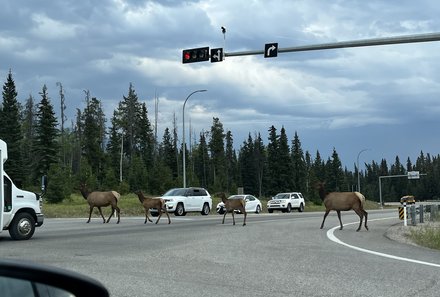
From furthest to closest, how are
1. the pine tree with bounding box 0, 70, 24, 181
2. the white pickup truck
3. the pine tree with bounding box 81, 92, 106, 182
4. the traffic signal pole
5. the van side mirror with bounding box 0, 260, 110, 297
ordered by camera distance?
the pine tree with bounding box 81, 92, 106, 182 < the pine tree with bounding box 0, 70, 24, 181 < the traffic signal pole < the white pickup truck < the van side mirror with bounding box 0, 260, 110, 297

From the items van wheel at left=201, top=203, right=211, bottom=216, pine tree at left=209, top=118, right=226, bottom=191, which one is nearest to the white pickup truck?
van wheel at left=201, top=203, right=211, bottom=216

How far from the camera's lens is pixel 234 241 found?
1641 centimetres

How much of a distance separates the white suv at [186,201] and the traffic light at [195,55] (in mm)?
13914

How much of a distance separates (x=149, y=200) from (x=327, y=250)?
514 inches

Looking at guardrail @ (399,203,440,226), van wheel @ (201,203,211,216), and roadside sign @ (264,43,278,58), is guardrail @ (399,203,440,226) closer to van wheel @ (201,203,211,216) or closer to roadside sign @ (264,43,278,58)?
roadside sign @ (264,43,278,58)

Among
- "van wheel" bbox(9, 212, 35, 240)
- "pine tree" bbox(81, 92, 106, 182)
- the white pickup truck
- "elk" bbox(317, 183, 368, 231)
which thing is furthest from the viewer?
"pine tree" bbox(81, 92, 106, 182)

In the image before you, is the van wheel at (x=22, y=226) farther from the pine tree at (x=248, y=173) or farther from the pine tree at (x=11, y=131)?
the pine tree at (x=248, y=173)

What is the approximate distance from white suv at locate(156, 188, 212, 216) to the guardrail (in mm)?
13303

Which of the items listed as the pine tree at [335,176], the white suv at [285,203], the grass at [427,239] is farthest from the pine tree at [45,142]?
the pine tree at [335,176]

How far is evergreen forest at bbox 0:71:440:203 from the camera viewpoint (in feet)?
250

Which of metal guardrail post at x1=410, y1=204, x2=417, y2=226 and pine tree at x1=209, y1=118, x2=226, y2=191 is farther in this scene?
pine tree at x1=209, y1=118, x2=226, y2=191

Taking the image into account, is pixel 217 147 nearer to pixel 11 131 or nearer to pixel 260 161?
pixel 260 161

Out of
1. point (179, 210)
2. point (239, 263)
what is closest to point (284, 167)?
point (179, 210)

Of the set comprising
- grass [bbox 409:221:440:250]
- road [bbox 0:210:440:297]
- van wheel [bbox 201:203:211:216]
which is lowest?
grass [bbox 409:221:440:250]
